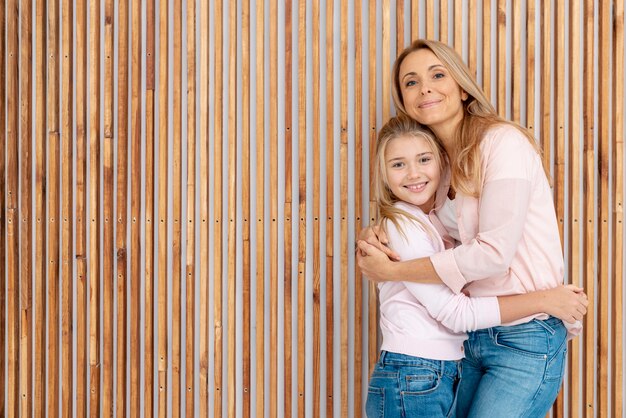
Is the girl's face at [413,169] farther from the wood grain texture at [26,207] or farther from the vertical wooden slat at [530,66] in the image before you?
the wood grain texture at [26,207]

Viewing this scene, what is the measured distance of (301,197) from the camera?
209 cm

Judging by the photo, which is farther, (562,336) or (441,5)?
(441,5)

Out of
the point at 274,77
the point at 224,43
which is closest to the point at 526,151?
the point at 274,77

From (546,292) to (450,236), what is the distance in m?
0.33

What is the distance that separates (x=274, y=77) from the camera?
6.84 feet

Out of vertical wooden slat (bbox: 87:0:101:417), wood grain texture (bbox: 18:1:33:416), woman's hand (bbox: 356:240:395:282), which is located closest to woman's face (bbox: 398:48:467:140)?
woman's hand (bbox: 356:240:395:282)

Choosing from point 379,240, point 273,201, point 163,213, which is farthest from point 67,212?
point 379,240

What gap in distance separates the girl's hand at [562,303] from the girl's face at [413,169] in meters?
0.42

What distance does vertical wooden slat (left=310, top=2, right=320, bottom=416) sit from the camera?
206 centimetres

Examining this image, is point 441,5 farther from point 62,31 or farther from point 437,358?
point 62,31

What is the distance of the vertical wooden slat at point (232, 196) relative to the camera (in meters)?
2.10

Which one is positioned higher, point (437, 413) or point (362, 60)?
point (362, 60)

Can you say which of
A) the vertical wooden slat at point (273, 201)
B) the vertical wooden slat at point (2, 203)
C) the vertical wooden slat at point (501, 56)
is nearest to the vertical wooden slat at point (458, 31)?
the vertical wooden slat at point (501, 56)

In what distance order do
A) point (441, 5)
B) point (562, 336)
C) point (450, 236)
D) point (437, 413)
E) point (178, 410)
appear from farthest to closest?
1. point (178, 410)
2. point (441, 5)
3. point (450, 236)
4. point (562, 336)
5. point (437, 413)
